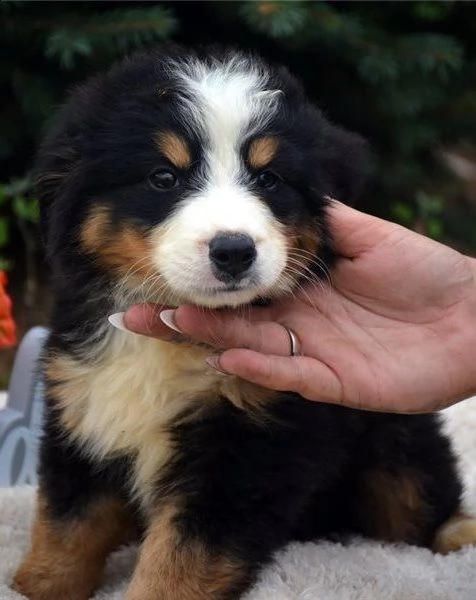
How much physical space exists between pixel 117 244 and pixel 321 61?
133 inches

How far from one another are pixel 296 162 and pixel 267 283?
0.39 meters

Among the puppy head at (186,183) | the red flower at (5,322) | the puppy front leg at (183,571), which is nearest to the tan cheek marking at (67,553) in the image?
the puppy front leg at (183,571)

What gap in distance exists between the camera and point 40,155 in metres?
2.76

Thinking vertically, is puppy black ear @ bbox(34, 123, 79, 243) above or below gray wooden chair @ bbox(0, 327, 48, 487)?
above

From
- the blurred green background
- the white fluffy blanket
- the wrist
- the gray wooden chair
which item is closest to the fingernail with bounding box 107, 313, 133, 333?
the white fluffy blanket

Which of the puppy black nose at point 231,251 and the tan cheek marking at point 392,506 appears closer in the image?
the puppy black nose at point 231,251

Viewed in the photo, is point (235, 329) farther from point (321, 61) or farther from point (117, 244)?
point (321, 61)

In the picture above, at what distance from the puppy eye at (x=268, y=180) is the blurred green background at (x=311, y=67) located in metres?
2.04

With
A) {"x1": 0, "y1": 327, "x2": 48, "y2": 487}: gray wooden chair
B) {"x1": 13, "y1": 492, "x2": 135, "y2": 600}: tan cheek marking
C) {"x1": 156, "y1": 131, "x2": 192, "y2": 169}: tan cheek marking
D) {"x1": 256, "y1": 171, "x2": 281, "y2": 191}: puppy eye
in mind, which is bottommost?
{"x1": 0, "y1": 327, "x2": 48, "y2": 487}: gray wooden chair

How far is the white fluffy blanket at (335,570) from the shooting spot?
8.82 ft

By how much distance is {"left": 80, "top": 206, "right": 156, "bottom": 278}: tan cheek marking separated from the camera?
99.3 inches

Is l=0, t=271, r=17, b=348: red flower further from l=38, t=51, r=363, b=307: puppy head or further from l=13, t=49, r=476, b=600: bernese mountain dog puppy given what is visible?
l=38, t=51, r=363, b=307: puppy head

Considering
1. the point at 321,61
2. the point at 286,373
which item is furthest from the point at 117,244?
the point at 321,61

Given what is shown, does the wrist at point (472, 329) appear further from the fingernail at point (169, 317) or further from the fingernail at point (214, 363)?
the fingernail at point (169, 317)
